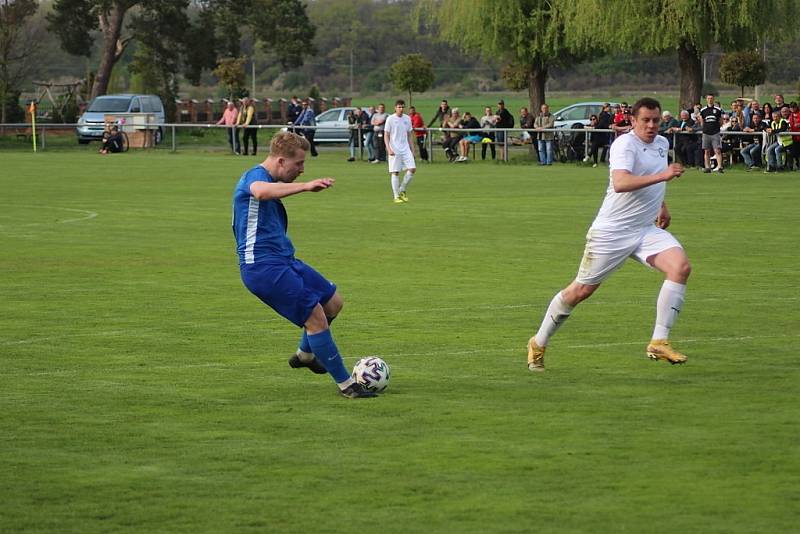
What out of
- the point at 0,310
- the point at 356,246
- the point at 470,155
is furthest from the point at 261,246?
the point at 470,155

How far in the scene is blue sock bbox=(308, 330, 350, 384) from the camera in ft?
29.7

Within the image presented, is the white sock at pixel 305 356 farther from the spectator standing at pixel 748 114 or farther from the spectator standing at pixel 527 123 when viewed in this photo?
the spectator standing at pixel 527 123

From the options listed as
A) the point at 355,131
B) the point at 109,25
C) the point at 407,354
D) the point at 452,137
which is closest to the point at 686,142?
the point at 452,137

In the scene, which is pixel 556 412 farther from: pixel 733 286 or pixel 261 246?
pixel 733 286

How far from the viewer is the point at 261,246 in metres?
9.10

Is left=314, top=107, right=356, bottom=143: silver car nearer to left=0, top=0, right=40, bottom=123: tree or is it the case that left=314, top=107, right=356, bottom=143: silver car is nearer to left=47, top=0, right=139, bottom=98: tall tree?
left=0, top=0, right=40, bottom=123: tree

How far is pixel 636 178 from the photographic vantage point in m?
10.0

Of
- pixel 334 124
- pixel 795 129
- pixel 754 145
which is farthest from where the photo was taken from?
pixel 334 124

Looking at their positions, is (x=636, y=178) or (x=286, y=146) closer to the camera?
(x=286, y=146)

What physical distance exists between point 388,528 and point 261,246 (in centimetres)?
321

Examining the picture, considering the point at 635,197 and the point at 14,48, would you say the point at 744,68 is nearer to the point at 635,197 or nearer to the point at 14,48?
the point at 14,48

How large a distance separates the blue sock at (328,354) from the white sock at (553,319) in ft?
5.23

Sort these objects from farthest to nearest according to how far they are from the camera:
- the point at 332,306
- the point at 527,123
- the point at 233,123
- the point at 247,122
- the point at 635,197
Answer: the point at 233,123 < the point at 247,122 < the point at 527,123 < the point at 635,197 < the point at 332,306

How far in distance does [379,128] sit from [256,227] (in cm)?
3403
